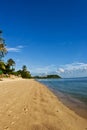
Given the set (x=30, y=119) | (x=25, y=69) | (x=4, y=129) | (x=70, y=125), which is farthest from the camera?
(x=25, y=69)

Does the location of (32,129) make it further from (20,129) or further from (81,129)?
(81,129)

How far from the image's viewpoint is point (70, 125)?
7570 millimetres

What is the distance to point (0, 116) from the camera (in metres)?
8.42

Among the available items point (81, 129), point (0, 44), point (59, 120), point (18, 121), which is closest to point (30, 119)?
point (18, 121)

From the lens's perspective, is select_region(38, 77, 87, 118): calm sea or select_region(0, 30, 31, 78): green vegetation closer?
select_region(38, 77, 87, 118): calm sea

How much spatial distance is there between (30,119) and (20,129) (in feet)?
4.75

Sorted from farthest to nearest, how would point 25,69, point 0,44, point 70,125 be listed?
point 25,69 < point 0,44 < point 70,125

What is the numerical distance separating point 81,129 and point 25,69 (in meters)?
159

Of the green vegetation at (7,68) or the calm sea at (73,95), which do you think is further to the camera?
the green vegetation at (7,68)

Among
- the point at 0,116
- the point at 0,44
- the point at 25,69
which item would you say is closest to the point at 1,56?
the point at 0,44

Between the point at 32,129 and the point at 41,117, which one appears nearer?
the point at 32,129

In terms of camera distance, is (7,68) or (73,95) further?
(7,68)

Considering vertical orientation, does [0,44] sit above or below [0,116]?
above

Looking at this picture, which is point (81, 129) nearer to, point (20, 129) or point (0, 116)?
point (20, 129)
